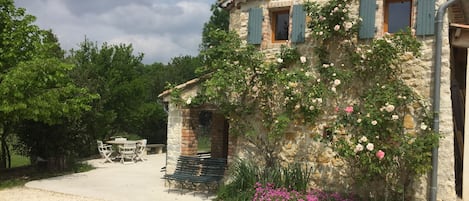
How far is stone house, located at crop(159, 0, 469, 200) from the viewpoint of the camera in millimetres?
7152

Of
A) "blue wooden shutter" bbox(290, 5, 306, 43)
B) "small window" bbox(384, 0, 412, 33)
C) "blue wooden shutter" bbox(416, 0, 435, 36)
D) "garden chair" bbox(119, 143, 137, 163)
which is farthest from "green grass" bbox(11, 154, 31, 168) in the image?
"blue wooden shutter" bbox(416, 0, 435, 36)

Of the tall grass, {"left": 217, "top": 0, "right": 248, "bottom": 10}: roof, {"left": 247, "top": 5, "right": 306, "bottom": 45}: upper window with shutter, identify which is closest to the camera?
the tall grass

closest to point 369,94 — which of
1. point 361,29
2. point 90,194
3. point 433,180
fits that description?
point 361,29

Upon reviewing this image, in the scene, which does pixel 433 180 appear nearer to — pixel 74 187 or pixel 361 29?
pixel 361 29

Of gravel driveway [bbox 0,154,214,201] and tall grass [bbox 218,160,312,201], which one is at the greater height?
tall grass [bbox 218,160,312,201]

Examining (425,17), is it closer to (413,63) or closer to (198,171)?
(413,63)

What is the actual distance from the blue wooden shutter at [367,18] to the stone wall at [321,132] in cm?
10

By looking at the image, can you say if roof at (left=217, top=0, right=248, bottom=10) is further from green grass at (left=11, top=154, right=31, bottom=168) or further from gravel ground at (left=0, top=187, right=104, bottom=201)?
green grass at (left=11, top=154, right=31, bottom=168)

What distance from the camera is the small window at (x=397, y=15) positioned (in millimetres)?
7656

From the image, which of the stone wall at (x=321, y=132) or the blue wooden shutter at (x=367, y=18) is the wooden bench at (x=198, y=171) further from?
the blue wooden shutter at (x=367, y=18)

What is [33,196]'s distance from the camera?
872 cm

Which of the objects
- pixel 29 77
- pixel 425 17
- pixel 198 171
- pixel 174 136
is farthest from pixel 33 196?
pixel 425 17

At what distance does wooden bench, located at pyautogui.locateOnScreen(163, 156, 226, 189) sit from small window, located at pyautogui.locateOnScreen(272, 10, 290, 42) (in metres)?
3.09

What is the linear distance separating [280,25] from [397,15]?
2.48 metres
